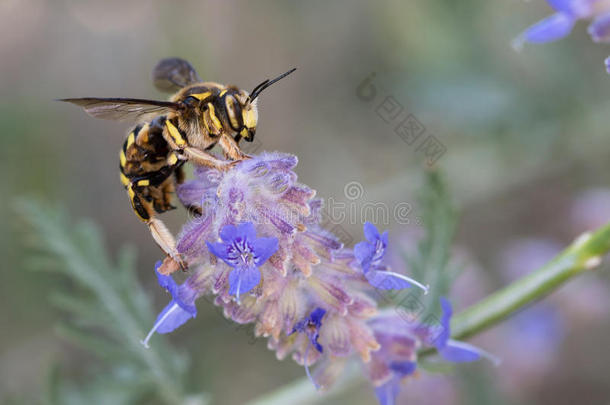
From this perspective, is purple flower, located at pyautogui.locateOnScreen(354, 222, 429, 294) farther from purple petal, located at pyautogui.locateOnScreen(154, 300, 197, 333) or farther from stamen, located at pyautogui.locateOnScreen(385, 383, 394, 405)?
purple petal, located at pyautogui.locateOnScreen(154, 300, 197, 333)

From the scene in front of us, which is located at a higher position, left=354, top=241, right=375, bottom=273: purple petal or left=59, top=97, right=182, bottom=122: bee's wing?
left=59, top=97, right=182, bottom=122: bee's wing

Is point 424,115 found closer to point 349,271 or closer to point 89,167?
point 89,167

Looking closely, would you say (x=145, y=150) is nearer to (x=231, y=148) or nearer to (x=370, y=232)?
(x=231, y=148)

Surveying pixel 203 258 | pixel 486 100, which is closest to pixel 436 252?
pixel 203 258

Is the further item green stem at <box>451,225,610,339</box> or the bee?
green stem at <box>451,225,610,339</box>

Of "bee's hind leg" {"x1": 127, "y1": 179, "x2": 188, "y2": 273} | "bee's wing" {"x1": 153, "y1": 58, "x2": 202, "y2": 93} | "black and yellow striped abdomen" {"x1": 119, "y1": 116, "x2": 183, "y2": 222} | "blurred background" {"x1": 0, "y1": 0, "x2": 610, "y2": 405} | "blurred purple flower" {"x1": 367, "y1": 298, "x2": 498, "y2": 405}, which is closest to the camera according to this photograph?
"bee's hind leg" {"x1": 127, "y1": 179, "x2": 188, "y2": 273}

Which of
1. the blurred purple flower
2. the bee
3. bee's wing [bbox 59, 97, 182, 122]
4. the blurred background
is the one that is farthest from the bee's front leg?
the blurred background

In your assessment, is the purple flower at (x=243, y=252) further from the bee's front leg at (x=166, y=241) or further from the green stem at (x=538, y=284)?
the green stem at (x=538, y=284)
